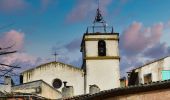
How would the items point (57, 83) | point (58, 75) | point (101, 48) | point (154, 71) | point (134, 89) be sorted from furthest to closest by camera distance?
1. point (101, 48)
2. point (57, 83)
3. point (58, 75)
4. point (154, 71)
5. point (134, 89)

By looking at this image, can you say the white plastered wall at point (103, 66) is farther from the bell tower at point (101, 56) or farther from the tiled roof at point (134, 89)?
the tiled roof at point (134, 89)

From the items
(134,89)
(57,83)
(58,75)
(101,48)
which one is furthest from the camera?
(101,48)

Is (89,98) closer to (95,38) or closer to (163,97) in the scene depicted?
(163,97)

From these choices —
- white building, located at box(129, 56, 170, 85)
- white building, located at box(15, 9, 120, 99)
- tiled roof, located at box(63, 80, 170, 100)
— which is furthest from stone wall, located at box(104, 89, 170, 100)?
white building, located at box(15, 9, 120, 99)

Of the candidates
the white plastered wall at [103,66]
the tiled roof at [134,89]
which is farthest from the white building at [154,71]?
the white plastered wall at [103,66]

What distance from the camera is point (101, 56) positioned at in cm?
4803

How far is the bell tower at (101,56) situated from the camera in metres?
47.4

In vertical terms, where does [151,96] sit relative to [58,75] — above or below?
below

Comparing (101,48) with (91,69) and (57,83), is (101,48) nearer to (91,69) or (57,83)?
(91,69)

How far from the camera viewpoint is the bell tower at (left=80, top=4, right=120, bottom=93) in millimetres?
47375

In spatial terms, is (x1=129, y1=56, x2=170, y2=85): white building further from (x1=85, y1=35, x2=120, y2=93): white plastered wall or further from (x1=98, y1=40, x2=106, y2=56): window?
(x1=98, y1=40, x2=106, y2=56): window

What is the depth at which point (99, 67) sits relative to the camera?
47.7m

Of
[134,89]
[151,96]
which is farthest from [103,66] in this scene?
[151,96]

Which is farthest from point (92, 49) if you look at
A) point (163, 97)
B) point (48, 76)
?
point (163, 97)
